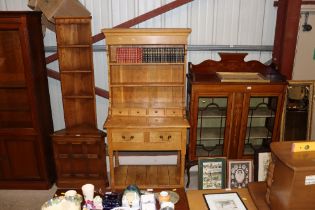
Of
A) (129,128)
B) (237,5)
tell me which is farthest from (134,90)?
(237,5)

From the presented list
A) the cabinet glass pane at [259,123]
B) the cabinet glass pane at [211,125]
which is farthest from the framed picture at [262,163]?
the cabinet glass pane at [211,125]

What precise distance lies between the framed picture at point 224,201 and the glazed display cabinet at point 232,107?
1.33 metres

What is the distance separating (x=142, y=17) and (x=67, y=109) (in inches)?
57.9

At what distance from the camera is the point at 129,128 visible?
3283 millimetres

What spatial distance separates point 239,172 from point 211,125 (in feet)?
2.14

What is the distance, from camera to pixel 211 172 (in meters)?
3.38

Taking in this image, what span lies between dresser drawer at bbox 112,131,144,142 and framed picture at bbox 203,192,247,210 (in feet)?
4.12

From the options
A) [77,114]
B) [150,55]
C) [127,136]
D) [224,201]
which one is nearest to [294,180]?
[224,201]

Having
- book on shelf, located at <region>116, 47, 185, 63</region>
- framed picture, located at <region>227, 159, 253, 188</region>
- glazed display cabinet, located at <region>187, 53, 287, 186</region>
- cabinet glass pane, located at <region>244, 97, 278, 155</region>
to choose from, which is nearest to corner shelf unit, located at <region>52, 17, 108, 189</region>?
book on shelf, located at <region>116, 47, 185, 63</region>

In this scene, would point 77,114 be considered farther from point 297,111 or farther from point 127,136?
point 297,111

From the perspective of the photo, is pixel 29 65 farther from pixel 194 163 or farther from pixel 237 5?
pixel 237 5

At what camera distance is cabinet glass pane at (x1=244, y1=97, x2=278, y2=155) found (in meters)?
3.63

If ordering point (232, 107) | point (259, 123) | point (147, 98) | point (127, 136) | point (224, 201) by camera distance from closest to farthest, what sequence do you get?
1. point (224, 201)
2. point (127, 136)
3. point (232, 107)
4. point (147, 98)
5. point (259, 123)

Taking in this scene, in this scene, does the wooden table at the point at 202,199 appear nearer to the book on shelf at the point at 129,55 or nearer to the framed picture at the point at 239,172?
the framed picture at the point at 239,172
